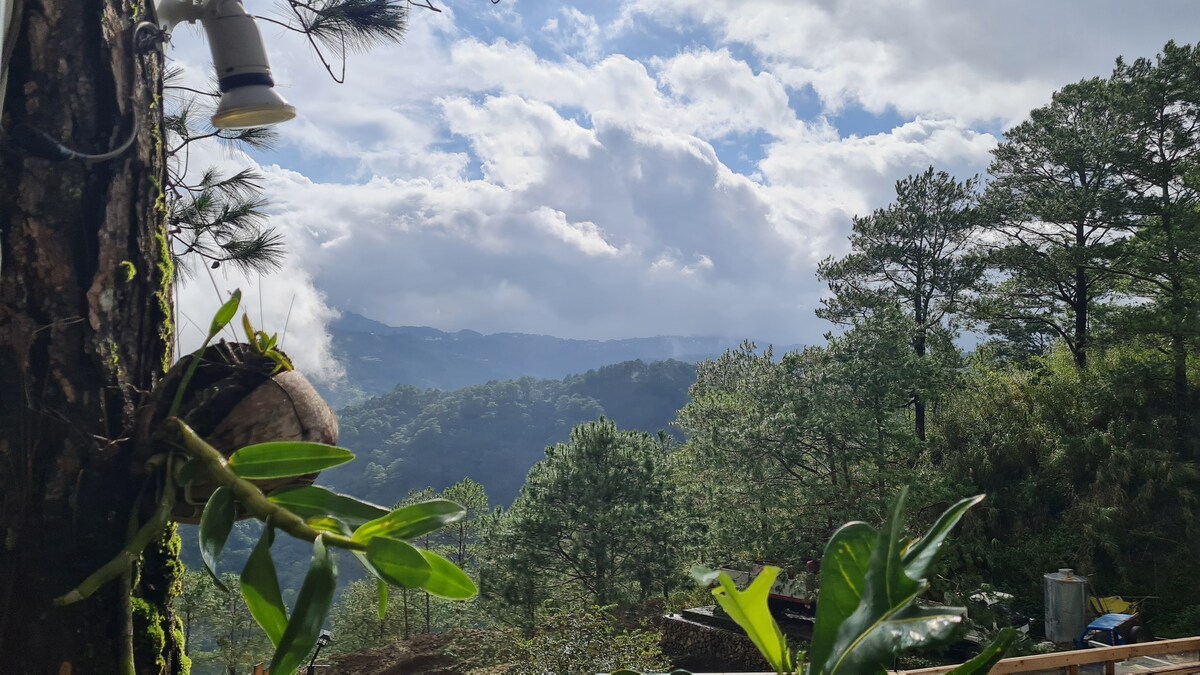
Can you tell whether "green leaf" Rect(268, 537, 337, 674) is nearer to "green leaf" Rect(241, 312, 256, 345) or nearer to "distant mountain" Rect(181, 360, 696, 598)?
"green leaf" Rect(241, 312, 256, 345)

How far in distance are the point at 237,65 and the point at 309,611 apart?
81 cm

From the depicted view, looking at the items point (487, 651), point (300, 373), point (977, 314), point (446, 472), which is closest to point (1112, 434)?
point (977, 314)

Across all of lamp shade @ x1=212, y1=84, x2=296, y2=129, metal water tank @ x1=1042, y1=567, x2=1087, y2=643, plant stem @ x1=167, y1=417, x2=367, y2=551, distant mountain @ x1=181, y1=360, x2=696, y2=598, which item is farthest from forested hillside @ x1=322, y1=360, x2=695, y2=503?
plant stem @ x1=167, y1=417, x2=367, y2=551

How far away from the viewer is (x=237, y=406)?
0.58 metres

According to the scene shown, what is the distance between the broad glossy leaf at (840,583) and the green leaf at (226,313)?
421 mm

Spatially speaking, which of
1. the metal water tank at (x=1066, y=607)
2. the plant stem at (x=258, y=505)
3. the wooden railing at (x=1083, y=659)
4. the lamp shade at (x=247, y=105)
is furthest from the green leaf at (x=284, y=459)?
the metal water tank at (x=1066, y=607)

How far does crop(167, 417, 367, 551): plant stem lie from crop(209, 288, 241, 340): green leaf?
9 cm

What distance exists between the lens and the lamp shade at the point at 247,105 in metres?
0.98

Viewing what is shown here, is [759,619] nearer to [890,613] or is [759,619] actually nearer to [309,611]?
[890,613]

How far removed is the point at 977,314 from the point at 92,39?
15.2 metres

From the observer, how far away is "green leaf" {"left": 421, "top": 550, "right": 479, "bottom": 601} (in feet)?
1.22

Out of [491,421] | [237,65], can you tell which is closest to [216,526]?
[237,65]

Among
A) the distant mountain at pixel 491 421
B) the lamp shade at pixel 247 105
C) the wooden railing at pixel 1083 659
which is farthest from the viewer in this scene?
the distant mountain at pixel 491 421

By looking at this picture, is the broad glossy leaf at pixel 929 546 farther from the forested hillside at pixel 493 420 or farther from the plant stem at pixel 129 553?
the forested hillside at pixel 493 420
